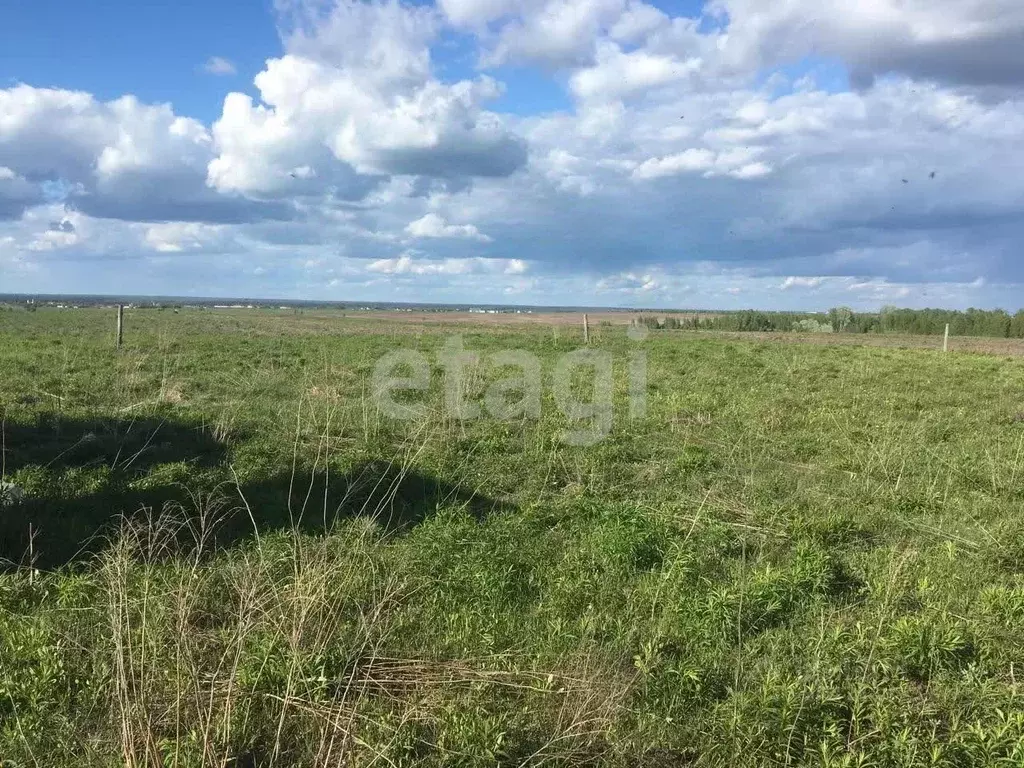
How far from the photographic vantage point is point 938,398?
11922 mm

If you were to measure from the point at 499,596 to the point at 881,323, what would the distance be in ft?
162

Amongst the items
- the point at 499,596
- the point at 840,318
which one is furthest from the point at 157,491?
the point at 840,318

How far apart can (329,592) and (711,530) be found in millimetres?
2897

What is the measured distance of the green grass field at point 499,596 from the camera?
293 cm

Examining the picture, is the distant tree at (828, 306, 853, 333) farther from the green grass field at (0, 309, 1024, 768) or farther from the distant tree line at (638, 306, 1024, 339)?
the green grass field at (0, 309, 1024, 768)

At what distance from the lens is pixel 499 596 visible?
4.20 metres

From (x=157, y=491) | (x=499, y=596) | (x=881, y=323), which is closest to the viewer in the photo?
(x=499, y=596)

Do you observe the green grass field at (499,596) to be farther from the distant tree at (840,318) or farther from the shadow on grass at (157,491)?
the distant tree at (840,318)

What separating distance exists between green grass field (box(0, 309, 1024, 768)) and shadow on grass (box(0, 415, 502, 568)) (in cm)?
4

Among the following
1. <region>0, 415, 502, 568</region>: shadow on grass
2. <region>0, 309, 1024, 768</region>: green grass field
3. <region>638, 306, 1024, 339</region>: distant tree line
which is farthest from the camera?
<region>638, 306, 1024, 339</region>: distant tree line

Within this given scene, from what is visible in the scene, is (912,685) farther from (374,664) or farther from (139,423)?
(139,423)

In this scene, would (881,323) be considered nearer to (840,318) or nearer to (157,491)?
(840,318)

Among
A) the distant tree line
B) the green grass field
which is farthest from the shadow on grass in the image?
the distant tree line

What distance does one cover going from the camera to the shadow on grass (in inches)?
196
